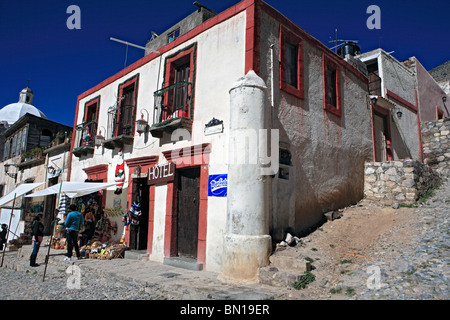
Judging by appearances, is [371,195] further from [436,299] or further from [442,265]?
[436,299]

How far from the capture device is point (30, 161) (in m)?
16.5

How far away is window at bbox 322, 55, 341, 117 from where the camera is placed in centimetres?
872

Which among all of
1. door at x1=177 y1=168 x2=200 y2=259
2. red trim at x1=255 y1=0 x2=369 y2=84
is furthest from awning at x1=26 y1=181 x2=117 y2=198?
red trim at x1=255 y1=0 x2=369 y2=84

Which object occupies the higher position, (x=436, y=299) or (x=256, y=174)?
(x=256, y=174)

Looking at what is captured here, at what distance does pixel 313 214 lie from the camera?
7.62 meters

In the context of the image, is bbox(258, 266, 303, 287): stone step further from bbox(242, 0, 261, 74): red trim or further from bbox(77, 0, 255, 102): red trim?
bbox(77, 0, 255, 102): red trim

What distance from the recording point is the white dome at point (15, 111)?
34781 millimetres

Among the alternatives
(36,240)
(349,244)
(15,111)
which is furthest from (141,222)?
(15,111)

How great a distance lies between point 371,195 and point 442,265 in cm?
501

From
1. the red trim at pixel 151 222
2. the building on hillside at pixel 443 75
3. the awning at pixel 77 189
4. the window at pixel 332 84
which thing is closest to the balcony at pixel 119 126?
the awning at pixel 77 189

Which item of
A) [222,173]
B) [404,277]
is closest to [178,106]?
[222,173]

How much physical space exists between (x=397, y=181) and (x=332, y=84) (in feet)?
10.8
